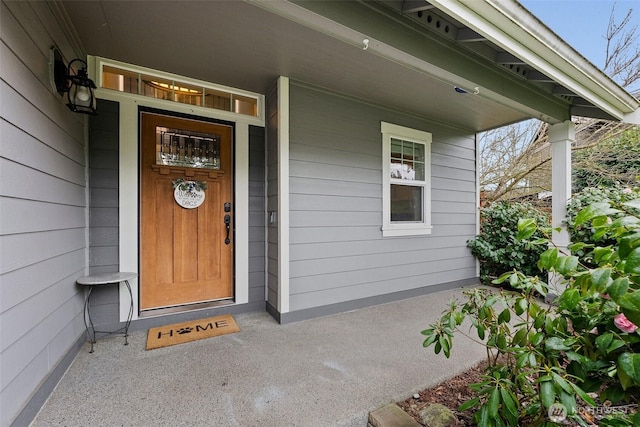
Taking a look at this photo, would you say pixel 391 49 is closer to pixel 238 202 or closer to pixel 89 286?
pixel 238 202

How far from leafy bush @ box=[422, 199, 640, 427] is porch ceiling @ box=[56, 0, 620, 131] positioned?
69.2 inches

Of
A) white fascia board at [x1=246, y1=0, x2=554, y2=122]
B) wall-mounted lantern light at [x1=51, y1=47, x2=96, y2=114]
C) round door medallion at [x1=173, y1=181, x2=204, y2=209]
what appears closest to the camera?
white fascia board at [x1=246, y1=0, x2=554, y2=122]

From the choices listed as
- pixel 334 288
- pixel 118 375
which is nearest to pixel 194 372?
pixel 118 375

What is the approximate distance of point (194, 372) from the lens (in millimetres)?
2025

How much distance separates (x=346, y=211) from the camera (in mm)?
3365

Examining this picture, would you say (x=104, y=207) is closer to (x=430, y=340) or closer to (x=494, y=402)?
(x=430, y=340)

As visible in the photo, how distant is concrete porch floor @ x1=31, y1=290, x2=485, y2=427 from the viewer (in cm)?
160

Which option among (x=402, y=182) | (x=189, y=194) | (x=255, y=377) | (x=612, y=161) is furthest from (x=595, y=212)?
(x=612, y=161)

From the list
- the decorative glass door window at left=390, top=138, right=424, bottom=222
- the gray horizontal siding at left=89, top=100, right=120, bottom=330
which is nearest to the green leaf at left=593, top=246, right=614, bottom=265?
the decorative glass door window at left=390, top=138, right=424, bottom=222

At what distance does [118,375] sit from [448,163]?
4635mm

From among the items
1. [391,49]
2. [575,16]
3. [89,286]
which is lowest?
[89,286]

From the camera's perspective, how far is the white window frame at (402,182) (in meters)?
3.68

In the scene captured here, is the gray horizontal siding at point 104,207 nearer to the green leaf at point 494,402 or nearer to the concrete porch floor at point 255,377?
the concrete porch floor at point 255,377

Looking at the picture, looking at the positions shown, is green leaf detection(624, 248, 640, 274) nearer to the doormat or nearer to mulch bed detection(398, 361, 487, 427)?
mulch bed detection(398, 361, 487, 427)
